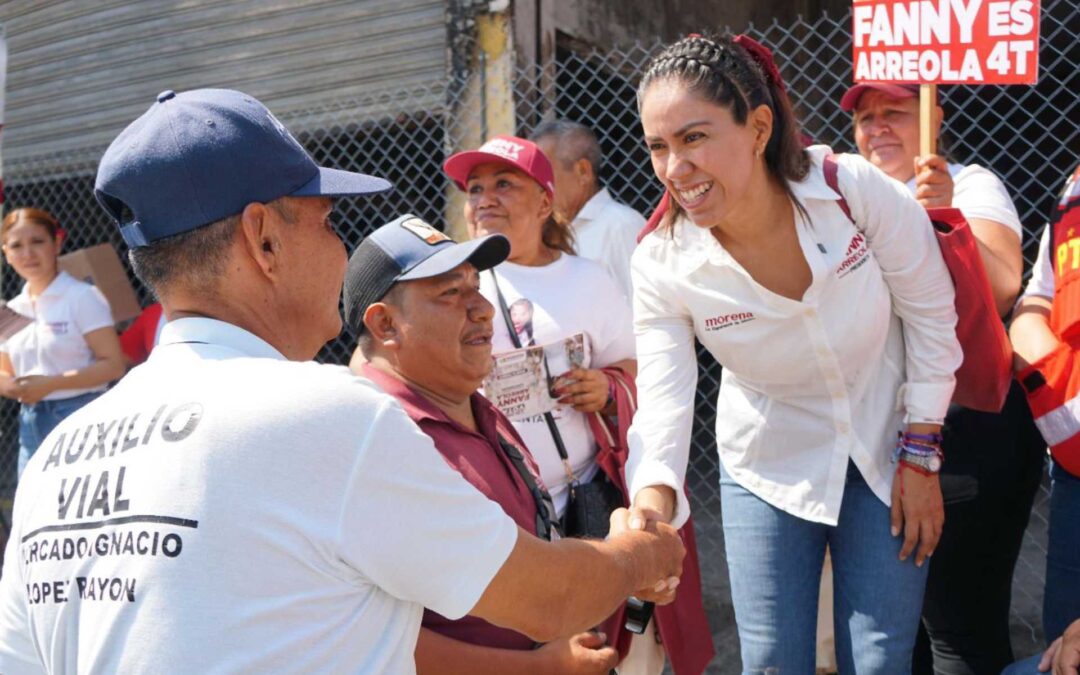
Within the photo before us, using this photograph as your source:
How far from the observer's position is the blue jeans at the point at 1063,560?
283 cm

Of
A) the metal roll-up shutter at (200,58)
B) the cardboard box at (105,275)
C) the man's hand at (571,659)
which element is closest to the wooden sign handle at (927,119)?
the man's hand at (571,659)

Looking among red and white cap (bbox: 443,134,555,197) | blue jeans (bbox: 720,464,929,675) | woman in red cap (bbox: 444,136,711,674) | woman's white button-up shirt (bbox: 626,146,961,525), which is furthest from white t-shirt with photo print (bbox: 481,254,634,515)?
blue jeans (bbox: 720,464,929,675)

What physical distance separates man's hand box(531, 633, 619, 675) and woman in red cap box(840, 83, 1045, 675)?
1313mm

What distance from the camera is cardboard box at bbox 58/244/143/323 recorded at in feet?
23.1

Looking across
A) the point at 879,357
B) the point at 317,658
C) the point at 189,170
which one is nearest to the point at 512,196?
the point at 879,357

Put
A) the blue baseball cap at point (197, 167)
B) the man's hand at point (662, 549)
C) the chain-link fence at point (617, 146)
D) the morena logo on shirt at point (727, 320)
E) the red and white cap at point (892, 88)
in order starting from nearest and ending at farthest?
the blue baseball cap at point (197, 167), the man's hand at point (662, 549), the morena logo on shirt at point (727, 320), the red and white cap at point (892, 88), the chain-link fence at point (617, 146)

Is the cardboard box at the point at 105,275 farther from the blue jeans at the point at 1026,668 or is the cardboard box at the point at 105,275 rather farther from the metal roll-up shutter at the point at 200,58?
the blue jeans at the point at 1026,668

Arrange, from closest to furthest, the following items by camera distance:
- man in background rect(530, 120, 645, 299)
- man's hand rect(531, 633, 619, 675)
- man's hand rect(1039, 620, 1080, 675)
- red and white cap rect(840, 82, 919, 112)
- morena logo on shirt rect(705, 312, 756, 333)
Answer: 1. man's hand rect(531, 633, 619, 675)
2. man's hand rect(1039, 620, 1080, 675)
3. morena logo on shirt rect(705, 312, 756, 333)
4. red and white cap rect(840, 82, 919, 112)
5. man in background rect(530, 120, 645, 299)

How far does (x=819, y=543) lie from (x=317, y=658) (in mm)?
1735

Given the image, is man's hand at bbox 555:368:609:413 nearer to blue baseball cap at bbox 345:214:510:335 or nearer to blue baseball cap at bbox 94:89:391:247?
blue baseball cap at bbox 345:214:510:335

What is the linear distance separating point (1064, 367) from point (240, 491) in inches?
90.1

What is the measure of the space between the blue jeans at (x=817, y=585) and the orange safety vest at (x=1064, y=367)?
49 centimetres

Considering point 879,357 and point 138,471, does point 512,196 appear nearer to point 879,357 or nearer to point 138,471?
point 879,357

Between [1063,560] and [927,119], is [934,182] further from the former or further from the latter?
[1063,560]
